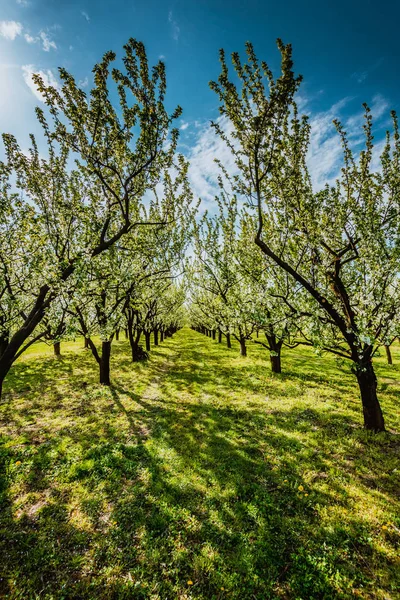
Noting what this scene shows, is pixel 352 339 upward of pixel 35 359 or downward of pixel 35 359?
upward

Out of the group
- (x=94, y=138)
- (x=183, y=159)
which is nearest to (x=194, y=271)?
(x=183, y=159)

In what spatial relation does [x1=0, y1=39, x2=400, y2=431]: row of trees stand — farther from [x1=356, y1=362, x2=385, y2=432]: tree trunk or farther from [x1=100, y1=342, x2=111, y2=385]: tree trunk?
[x1=100, y1=342, x2=111, y2=385]: tree trunk

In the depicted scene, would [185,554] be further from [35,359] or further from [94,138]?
[35,359]

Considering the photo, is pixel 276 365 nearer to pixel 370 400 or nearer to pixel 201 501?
pixel 370 400

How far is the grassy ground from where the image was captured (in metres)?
4.71

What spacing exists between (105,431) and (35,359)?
71.6 feet

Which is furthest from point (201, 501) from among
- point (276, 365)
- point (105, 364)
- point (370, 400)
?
point (276, 365)

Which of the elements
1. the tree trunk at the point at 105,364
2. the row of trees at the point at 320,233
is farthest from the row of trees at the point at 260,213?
the tree trunk at the point at 105,364

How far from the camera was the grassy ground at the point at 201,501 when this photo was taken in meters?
4.71

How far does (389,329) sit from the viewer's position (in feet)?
26.7

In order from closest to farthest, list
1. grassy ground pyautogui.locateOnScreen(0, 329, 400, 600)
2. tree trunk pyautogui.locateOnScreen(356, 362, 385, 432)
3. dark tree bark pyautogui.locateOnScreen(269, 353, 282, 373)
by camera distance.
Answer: grassy ground pyautogui.locateOnScreen(0, 329, 400, 600)
tree trunk pyautogui.locateOnScreen(356, 362, 385, 432)
dark tree bark pyautogui.locateOnScreen(269, 353, 282, 373)

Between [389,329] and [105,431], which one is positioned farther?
[105,431]

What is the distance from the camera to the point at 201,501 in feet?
21.6

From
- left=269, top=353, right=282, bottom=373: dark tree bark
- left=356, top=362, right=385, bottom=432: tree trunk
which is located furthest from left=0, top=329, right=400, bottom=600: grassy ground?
left=269, top=353, right=282, bottom=373: dark tree bark
